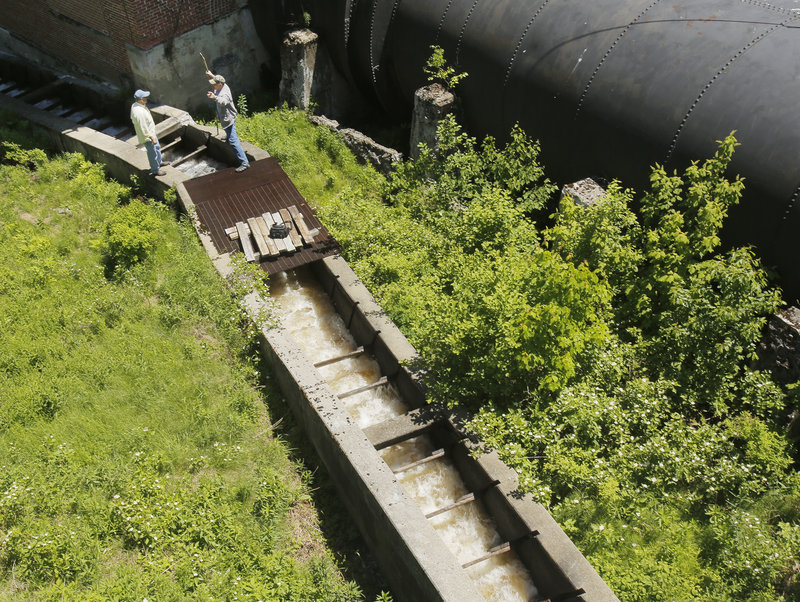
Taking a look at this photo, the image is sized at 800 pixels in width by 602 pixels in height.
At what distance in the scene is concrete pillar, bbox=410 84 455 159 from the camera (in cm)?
1054

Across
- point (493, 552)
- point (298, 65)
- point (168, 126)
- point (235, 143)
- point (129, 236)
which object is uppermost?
point (298, 65)

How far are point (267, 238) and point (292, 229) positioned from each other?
1.44ft

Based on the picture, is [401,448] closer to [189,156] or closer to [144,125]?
[144,125]

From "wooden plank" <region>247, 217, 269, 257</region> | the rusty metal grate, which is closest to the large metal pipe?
the rusty metal grate

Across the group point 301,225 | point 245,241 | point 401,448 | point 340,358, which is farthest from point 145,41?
point 401,448

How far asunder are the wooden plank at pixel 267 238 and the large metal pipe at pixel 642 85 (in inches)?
153

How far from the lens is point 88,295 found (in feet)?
29.3

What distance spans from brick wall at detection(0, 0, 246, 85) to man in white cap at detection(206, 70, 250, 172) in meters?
2.55

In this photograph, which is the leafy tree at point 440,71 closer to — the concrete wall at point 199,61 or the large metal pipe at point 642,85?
the large metal pipe at point 642,85

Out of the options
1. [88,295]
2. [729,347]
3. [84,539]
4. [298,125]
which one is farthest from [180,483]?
[298,125]

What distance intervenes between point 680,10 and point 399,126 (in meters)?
6.25

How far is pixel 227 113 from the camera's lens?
10625 millimetres

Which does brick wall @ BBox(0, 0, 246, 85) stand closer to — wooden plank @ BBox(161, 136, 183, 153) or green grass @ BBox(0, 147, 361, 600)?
wooden plank @ BBox(161, 136, 183, 153)

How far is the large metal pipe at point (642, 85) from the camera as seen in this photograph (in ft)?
23.7
